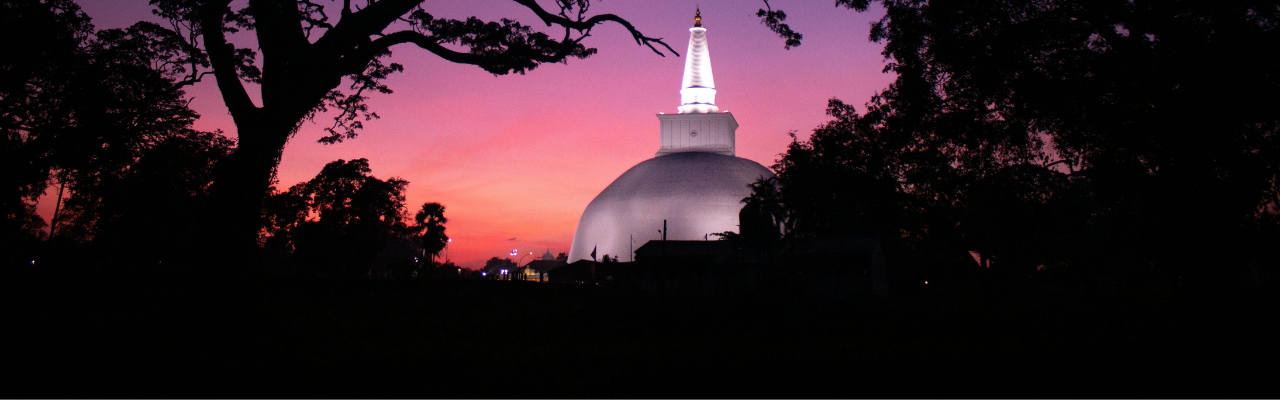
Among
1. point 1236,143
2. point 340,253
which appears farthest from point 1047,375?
point 340,253

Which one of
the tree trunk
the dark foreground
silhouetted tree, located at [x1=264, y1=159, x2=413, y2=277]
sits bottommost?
the dark foreground

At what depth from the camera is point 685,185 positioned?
71.4 meters

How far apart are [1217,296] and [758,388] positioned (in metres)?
9.98

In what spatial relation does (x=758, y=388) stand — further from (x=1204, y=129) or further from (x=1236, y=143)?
(x=1236, y=143)

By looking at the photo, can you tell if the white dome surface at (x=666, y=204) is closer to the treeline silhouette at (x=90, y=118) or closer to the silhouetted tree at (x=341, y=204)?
the silhouetted tree at (x=341, y=204)

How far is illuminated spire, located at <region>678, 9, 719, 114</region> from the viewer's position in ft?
282

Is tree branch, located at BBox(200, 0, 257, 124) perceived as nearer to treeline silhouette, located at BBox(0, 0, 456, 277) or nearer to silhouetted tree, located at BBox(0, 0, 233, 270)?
treeline silhouette, located at BBox(0, 0, 456, 277)

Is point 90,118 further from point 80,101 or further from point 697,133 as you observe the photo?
point 697,133

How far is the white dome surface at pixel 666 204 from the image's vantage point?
68.6m

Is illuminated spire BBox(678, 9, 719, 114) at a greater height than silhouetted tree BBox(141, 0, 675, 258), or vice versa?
illuminated spire BBox(678, 9, 719, 114)

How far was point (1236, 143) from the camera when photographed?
1112 cm

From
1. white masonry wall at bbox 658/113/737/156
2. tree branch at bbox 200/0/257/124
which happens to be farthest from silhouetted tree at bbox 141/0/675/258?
white masonry wall at bbox 658/113/737/156

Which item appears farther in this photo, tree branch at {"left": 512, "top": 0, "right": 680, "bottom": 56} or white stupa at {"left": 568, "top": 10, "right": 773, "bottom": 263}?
white stupa at {"left": 568, "top": 10, "right": 773, "bottom": 263}

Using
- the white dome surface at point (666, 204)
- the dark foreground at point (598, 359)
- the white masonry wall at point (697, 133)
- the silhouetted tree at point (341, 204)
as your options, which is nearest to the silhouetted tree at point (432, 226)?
the silhouetted tree at point (341, 204)
